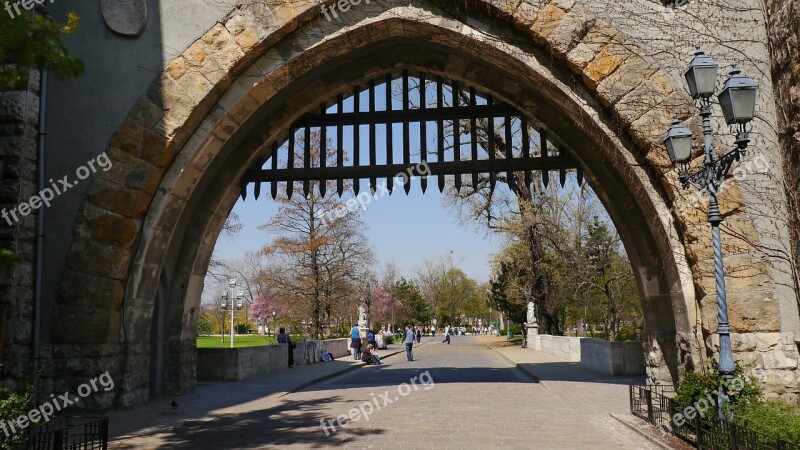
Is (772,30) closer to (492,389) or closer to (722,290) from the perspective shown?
(722,290)

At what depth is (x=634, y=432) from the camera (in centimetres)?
837

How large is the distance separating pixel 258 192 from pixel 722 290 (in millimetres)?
9279

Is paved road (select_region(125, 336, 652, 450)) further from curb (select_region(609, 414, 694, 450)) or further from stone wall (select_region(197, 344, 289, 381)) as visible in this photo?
stone wall (select_region(197, 344, 289, 381))

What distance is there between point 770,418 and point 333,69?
921 cm

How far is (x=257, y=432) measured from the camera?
8703 mm

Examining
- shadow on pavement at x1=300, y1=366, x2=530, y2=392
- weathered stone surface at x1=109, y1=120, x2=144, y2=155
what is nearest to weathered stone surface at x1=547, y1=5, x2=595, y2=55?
weathered stone surface at x1=109, y1=120, x2=144, y2=155

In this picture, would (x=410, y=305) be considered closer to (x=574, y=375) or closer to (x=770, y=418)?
(x=574, y=375)

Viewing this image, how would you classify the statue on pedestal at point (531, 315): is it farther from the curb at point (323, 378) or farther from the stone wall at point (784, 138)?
the stone wall at point (784, 138)

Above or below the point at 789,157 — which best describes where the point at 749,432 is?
below

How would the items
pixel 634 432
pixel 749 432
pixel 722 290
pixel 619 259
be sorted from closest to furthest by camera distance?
pixel 749 432 → pixel 722 290 → pixel 634 432 → pixel 619 259

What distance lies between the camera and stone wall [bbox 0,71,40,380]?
989cm

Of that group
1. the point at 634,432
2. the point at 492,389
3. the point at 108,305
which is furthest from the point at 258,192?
the point at 634,432

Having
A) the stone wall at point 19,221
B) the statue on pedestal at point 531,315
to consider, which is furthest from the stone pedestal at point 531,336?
the stone wall at point 19,221

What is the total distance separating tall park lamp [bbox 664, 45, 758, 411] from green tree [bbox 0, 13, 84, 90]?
728 cm
